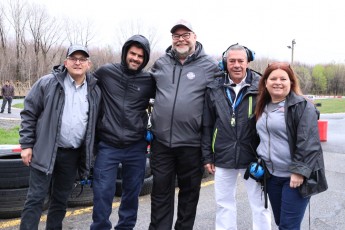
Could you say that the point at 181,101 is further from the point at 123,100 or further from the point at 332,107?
the point at 332,107

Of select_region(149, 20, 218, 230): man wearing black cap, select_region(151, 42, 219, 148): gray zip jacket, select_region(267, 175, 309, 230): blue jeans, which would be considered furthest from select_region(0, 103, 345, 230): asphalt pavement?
select_region(151, 42, 219, 148): gray zip jacket

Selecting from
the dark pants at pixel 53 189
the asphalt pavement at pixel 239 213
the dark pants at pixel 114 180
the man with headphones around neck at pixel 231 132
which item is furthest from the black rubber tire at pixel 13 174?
the man with headphones around neck at pixel 231 132

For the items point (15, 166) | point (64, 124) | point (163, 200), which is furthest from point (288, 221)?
point (15, 166)

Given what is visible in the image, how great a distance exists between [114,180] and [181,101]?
1.09 meters

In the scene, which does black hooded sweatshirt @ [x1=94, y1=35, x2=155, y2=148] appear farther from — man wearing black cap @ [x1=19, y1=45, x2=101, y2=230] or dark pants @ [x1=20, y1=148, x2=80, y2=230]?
dark pants @ [x1=20, y1=148, x2=80, y2=230]

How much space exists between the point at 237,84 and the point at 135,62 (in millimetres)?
1060

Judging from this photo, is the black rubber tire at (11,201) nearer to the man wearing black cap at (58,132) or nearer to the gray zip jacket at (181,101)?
the man wearing black cap at (58,132)

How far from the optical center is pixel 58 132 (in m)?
3.20

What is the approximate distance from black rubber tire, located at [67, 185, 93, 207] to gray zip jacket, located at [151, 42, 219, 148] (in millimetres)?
1666

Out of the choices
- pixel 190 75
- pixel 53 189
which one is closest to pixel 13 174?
pixel 53 189

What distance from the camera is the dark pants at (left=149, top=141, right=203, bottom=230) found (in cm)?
347

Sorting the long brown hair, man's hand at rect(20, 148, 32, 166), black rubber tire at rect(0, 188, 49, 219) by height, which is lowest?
black rubber tire at rect(0, 188, 49, 219)

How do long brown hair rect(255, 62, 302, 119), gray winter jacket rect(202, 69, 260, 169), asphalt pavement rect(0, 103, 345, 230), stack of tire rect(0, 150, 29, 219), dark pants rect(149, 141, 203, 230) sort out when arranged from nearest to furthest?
long brown hair rect(255, 62, 302, 119)
gray winter jacket rect(202, 69, 260, 169)
dark pants rect(149, 141, 203, 230)
stack of tire rect(0, 150, 29, 219)
asphalt pavement rect(0, 103, 345, 230)

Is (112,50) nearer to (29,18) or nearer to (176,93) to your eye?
(29,18)
